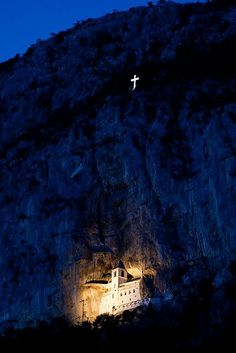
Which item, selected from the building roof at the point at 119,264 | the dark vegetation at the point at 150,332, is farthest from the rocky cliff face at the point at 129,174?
the dark vegetation at the point at 150,332

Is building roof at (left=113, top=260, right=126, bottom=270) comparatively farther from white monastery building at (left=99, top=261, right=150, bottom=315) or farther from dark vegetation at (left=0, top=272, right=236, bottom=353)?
dark vegetation at (left=0, top=272, right=236, bottom=353)

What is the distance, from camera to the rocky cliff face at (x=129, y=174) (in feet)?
209

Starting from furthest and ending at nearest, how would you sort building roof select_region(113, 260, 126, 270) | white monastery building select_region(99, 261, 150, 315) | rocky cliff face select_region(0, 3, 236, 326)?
building roof select_region(113, 260, 126, 270)
white monastery building select_region(99, 261, 150, 315)
rocky cliff face select_region(0, 3, 236, 326)

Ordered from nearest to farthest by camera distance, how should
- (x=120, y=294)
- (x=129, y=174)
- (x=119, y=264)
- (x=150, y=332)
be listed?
(x=150, y=332) < (x=120, y=294) < (x=119, y=264) < (x=129, y=174)

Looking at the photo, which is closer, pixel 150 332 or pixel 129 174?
pixel 150 332

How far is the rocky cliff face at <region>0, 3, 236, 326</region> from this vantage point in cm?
6372

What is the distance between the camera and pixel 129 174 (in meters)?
69.0

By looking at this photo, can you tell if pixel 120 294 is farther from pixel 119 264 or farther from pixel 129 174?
pixel 129 174

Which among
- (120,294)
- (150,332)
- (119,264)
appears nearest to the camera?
(150,332)

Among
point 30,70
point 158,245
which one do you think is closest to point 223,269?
point 158,245

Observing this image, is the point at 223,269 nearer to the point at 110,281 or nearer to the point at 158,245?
the point at 158,245

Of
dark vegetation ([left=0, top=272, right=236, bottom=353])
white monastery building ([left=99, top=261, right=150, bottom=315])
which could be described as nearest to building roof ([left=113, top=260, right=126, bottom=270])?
white monastery building ([left=99, top=261, right=150, bottom=315])

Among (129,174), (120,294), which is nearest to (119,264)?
(120,294)

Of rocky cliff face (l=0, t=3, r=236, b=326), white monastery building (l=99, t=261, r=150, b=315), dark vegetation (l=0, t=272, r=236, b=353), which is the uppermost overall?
rocky cliff face (l=0, t=3, r=236, b=326)
